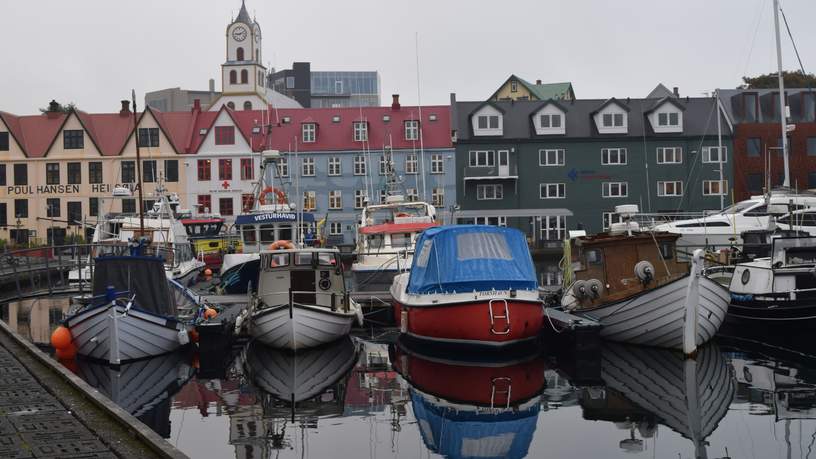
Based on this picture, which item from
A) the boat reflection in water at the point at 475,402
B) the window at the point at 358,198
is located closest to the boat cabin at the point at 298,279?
the boat reflection in water at the point at 475,402

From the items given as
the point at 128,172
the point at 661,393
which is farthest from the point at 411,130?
the point at 661,393

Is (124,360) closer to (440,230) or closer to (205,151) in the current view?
(440,230)

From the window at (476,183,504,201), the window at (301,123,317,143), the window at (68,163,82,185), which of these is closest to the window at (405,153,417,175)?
the window at (476,183,504,201)

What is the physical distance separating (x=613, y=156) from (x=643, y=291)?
142ft

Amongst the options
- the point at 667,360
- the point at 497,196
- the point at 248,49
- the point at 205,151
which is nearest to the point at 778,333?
the point at 667,360

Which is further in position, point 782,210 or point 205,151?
point 205,151

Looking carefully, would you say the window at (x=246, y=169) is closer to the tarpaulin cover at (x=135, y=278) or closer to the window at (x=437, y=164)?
the window at (x=437, y=164)

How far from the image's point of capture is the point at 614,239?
2462cm

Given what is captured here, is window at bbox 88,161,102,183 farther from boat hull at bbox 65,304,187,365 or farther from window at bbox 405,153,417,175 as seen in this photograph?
boat hull at bbox 65,304,187,365

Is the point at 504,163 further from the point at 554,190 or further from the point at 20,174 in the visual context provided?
the point at 20,174

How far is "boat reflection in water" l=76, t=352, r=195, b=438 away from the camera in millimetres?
16828

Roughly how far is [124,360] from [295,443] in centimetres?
857

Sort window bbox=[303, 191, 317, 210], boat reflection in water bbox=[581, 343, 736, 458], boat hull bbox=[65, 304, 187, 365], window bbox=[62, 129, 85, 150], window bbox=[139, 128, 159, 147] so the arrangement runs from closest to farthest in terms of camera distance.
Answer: boat reflection in water bbox=[581, 343, 736, 458] → boat hull bbox=[65, 304, 187, 365] → window bbox=[303, 191, 317, 210] → window bbox=[139, 128, 159, 147] → window bbox=[62, 129, 85, 150]

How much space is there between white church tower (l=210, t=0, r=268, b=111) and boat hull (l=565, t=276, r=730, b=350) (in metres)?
77.2
